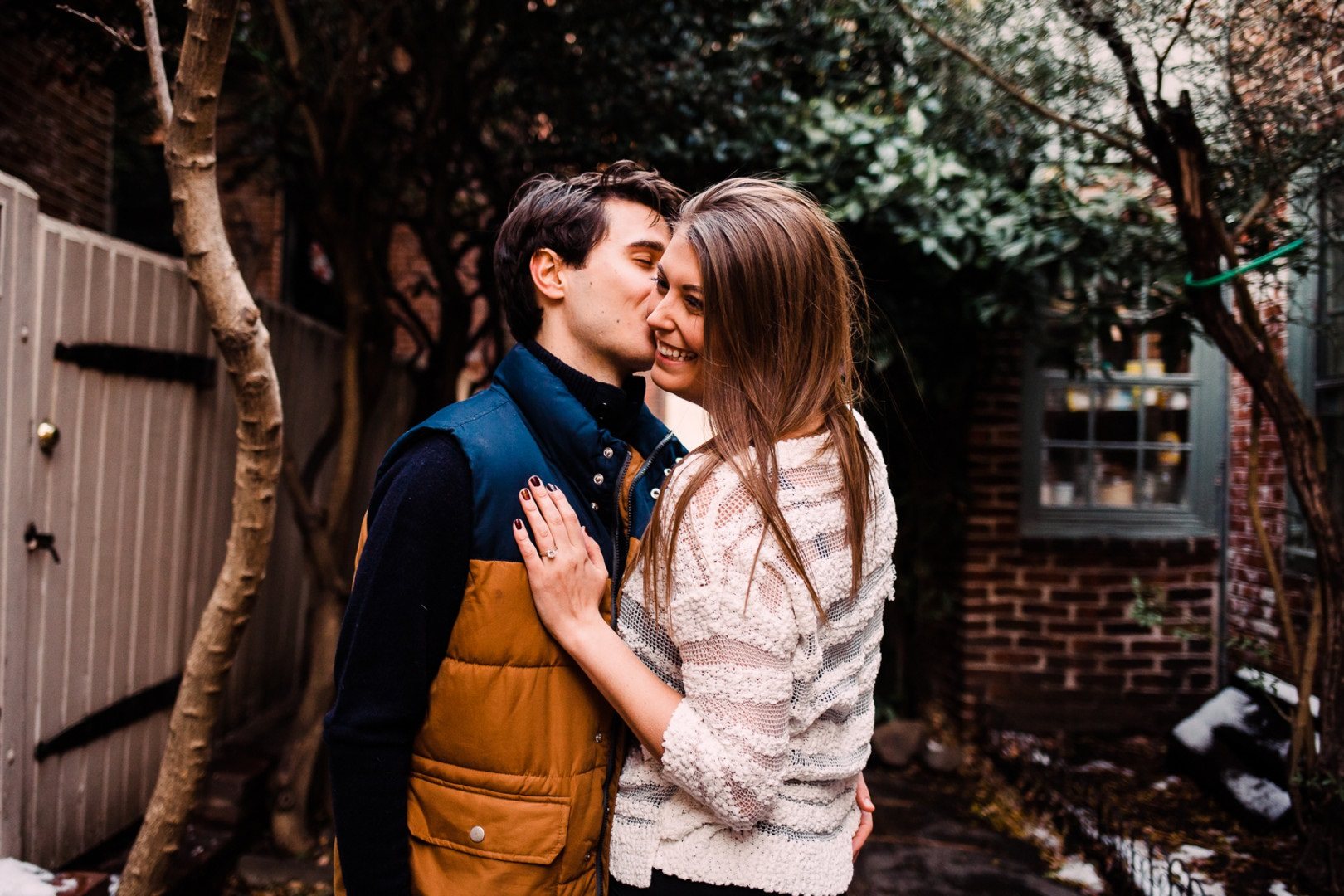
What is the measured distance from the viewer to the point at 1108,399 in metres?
5.74

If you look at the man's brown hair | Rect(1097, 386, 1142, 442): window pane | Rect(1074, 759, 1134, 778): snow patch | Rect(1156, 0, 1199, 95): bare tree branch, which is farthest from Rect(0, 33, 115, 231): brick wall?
Rect(1074, 759, 1134, 778): snow patch

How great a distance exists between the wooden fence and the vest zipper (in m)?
2.15

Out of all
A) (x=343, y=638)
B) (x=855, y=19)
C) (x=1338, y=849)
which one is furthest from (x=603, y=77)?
(x=1338, y=849)

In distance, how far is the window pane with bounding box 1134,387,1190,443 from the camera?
5664 millimetres

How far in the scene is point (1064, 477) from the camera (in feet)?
18.6

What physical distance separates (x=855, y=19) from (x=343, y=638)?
4.19m

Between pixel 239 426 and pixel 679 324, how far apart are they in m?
1.47

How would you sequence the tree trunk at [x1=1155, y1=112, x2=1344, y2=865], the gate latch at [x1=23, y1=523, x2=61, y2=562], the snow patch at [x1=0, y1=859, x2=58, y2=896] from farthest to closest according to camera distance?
the tree trunk at [x1=1155, y1=112, x2=1344, y2=865]
the gate latch at [x1=23, y1=523, x2=61, y2=562]
the snow patch at [x1=0, y1=859, x2=58, y2=896]

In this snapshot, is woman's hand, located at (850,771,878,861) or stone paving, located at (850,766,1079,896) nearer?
woman's hand, located at (850,771,878,861)

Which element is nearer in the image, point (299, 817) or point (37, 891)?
point (37, 891)

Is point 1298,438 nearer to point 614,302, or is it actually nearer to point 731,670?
point 614,302

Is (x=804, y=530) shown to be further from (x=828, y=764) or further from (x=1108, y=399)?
(x=1108, y=399)

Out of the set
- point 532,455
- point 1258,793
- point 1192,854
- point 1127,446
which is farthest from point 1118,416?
point 532,455

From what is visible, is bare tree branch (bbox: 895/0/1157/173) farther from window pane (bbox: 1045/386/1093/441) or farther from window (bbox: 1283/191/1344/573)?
window pane (bbox: 1045/386/1093/441)
